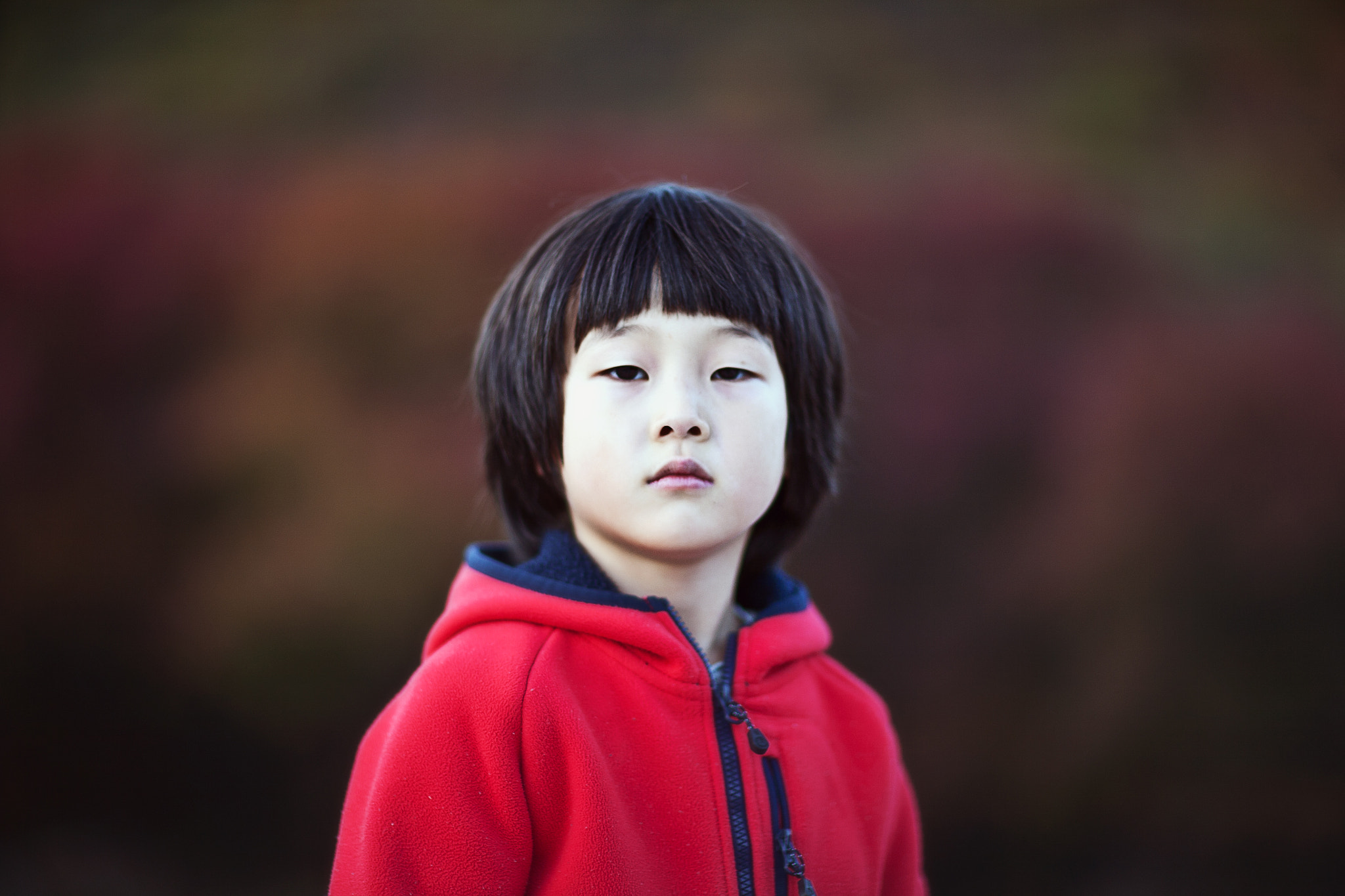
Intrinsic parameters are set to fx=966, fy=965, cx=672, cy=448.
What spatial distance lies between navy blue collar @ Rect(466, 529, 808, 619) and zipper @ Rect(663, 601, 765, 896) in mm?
66

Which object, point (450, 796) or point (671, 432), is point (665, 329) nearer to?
point (671, 432)

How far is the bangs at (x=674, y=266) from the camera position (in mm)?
946

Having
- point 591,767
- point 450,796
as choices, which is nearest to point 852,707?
point 591,767

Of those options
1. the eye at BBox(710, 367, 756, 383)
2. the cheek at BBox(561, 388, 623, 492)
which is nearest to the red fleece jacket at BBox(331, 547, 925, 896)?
the cheek at BBox(561, 388, 623, 492)

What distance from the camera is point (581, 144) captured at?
1954 mm

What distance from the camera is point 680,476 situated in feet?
2.95

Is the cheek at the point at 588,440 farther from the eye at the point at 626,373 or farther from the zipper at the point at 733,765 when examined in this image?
the zipper at the point at 733,765

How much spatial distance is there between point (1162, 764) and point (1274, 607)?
38 centimetres

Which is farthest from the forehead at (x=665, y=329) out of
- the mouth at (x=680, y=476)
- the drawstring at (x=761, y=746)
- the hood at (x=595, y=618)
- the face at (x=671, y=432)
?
the drawstring at (x=761, y=746)

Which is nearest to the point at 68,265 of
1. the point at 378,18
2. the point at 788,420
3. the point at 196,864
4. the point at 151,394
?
the point at 151,394

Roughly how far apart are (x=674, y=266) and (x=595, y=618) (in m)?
0.35

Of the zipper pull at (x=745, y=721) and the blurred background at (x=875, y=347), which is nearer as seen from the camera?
the zipper pull at (x=745, y=721)

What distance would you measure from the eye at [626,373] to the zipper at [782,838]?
40 cm

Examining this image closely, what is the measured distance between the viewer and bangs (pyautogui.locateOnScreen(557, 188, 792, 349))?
946mm
